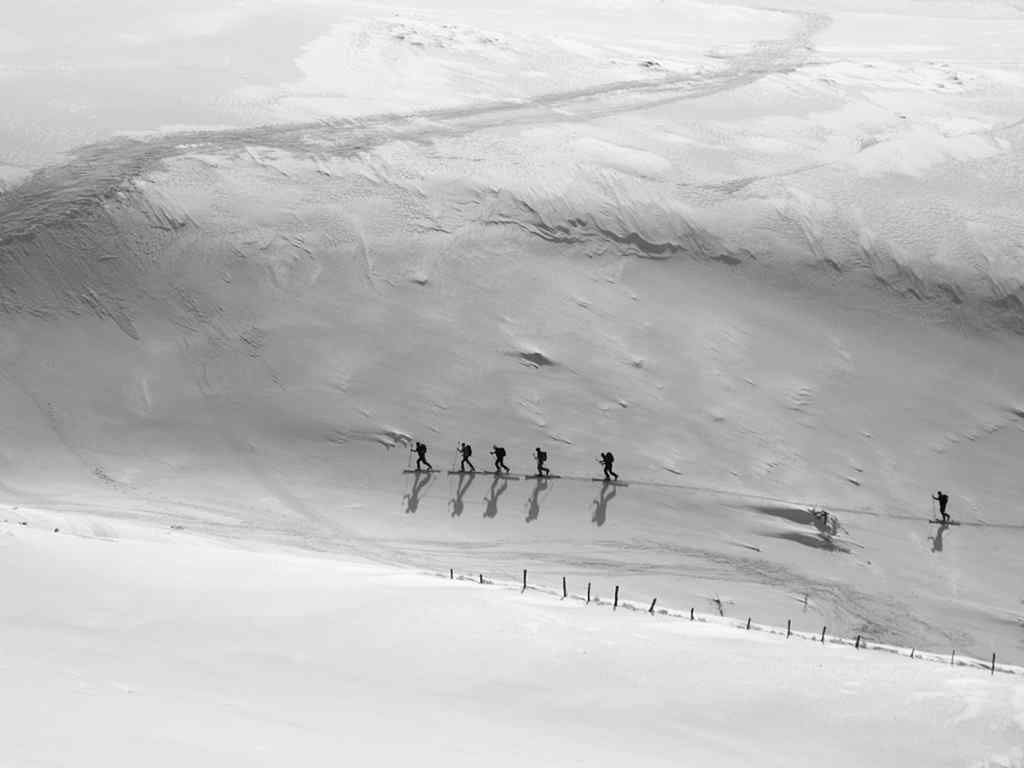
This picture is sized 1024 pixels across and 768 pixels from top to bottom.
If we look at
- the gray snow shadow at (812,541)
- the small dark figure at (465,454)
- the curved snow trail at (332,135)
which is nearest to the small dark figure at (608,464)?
the small dark figure at (465,454)

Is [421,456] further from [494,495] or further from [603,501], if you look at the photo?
[603,501]

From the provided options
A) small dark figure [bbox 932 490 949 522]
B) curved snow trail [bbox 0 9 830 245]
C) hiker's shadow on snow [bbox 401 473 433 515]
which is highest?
curved snow trail [bbox 0 9 830 245]

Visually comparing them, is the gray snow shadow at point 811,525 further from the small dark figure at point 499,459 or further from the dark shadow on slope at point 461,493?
the dark shadow on slope at point 461,493

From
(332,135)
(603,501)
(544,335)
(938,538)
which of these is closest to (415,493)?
(603,501)

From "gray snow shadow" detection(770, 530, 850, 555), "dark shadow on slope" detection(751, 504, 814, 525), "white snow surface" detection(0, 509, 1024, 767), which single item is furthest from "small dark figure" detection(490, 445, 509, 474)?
"white snow surface" detection(0, 509, 1024, 767)

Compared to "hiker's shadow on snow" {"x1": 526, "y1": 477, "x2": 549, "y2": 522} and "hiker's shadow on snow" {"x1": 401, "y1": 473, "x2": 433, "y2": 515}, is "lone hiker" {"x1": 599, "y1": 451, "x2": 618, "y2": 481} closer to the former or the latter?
"hiker's shadow on snow" {"x1": 526, "y1": 477, "x2": 549, "y2": 522}

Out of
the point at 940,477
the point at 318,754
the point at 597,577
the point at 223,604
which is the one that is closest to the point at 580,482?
the point at 597,577
